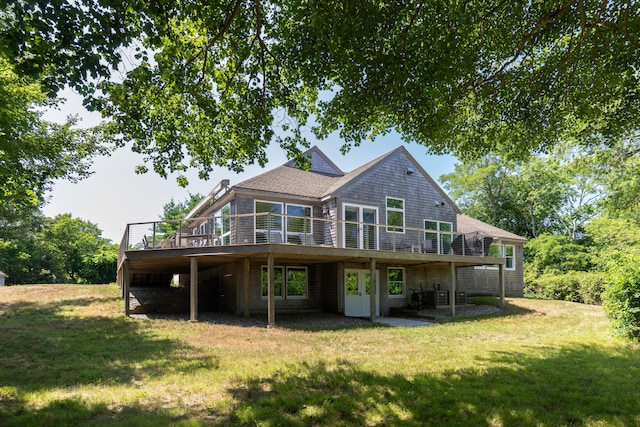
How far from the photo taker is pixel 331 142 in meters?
20.4

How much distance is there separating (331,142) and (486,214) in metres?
25.3

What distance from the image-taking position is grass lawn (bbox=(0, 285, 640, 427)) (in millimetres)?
4836

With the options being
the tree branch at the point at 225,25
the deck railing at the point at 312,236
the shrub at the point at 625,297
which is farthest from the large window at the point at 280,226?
the shrub at the point at 625,297

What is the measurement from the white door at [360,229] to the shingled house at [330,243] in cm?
4

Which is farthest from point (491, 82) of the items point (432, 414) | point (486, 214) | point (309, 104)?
point (486, 214)

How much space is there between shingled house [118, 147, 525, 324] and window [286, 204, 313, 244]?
0.14ft

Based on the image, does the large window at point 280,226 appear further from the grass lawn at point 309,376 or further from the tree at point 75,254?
the tree at point 75,254

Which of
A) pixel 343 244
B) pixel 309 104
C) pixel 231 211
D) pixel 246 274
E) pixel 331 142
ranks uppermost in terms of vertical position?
pixel 331 142

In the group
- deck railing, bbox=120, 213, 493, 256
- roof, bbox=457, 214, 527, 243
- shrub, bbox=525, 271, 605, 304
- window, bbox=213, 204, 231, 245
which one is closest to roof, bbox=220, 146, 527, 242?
roof, bbox=457, 214, 527, 243

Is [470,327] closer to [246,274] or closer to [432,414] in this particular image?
[246,274]

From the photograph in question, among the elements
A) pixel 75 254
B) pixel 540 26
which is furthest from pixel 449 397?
pixel 75 254

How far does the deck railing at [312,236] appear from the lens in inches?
605

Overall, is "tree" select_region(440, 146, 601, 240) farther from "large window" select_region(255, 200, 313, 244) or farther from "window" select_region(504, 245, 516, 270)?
"large window" select_region(255, 200, 313, 244)

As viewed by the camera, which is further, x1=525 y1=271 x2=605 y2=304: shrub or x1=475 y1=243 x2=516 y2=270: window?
x1=475 y1=243 x2=516 y2=270: window
